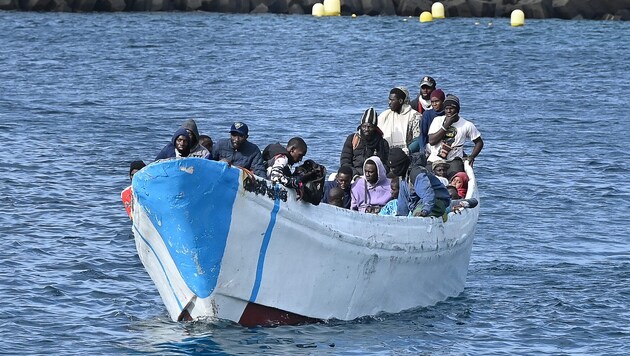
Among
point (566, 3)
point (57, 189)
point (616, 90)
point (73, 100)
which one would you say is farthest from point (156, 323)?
point (566, 3)

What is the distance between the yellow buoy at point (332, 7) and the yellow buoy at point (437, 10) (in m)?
5.89

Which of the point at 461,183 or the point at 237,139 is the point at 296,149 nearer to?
the point at 237,139

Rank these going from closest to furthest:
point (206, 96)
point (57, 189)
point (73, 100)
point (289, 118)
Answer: point (57, 189)
point (289, 118)
point (73, 100)
point (206, 96)

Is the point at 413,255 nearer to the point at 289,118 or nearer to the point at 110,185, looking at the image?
the point at 110,185

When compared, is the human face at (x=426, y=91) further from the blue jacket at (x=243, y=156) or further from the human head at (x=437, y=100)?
the blue jacket at (x=243, y=156)

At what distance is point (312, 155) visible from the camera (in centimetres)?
3262

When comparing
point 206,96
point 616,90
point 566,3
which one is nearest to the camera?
point 206,96

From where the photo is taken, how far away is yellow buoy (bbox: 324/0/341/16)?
8669 centimetres

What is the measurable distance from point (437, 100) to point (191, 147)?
5.16 metres

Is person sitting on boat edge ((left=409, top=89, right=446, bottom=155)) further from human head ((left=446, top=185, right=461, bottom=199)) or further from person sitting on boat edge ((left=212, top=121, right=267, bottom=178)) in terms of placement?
person sitting on boat edge ((left=212, top=121, right=267, bottom=178))

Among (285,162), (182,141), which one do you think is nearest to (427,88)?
(285,162)

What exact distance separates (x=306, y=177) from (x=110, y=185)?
13010mm

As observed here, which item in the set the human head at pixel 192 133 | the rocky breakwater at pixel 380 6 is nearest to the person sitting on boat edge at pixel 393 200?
the human head at pixel 192 133

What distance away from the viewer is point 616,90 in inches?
1982
